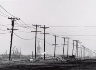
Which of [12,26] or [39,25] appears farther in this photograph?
[39,25]

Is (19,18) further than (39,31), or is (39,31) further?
(39,31)

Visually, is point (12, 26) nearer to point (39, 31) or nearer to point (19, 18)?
point (19, 18)

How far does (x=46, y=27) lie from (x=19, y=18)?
14959 mm

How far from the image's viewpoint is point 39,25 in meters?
53.2

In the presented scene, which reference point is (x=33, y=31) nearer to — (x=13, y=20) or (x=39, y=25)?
(x=39, y=25)

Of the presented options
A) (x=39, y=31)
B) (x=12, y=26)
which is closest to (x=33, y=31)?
(x=39, y=31)

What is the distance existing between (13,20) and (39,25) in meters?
12.4

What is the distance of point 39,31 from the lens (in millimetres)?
53219

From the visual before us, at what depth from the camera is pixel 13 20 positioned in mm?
42000

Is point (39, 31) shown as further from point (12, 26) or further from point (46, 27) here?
point (12, 26)

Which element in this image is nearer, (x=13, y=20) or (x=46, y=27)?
(x=13, y=20)

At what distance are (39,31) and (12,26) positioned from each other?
39.8 ft

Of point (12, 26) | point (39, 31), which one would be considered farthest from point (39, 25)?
point (12, 26)

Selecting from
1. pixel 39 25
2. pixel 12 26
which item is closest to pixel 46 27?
pixel 39 25
